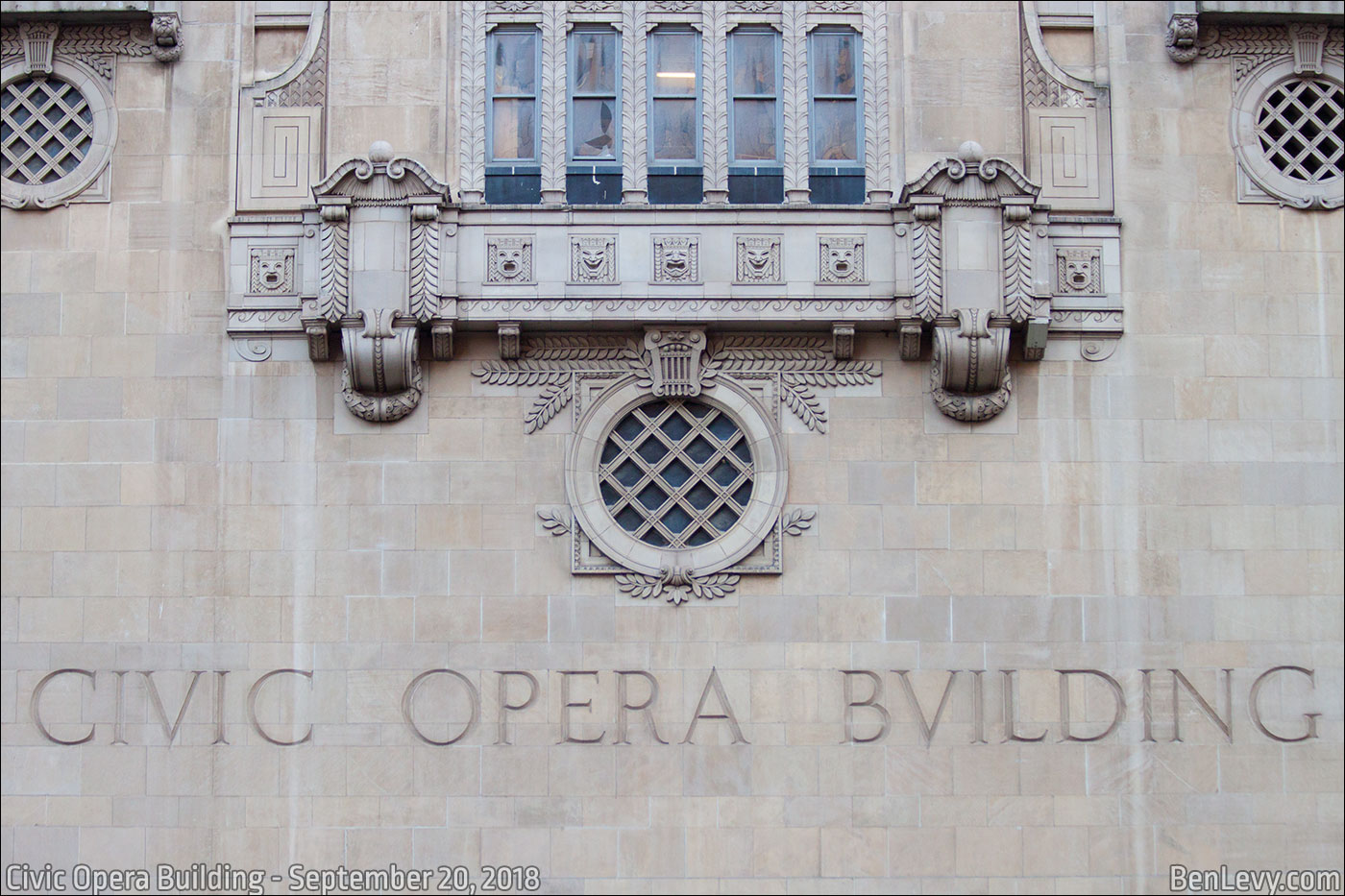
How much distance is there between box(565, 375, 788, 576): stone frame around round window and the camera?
20453 millimetres

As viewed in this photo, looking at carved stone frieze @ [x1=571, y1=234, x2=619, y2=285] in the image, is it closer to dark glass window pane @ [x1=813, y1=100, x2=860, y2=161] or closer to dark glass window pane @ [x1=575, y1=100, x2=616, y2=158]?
dark glass window pane @ [x1=575, y1=100, x2=616, y2=158]

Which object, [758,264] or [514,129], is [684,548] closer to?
[758,264]

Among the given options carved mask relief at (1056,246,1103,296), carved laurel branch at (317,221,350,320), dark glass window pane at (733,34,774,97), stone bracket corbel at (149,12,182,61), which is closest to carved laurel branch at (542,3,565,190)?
dark glass window pane at (733,34,774,97)

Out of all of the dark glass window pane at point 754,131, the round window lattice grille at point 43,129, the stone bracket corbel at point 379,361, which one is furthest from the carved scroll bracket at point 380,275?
the dark glass window pane at point 754,131

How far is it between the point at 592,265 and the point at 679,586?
369 cm

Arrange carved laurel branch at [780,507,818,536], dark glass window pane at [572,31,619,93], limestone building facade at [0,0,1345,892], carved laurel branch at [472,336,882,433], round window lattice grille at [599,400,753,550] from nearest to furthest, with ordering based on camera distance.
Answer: limestone building facade at [0,0,1345,892], carved laurel branch at [780,507,818,536], round window lattice grille at [599,400,753,550], carved laurel branch at [472,336,882,433], dark glass window pane at [572,31,619,93]

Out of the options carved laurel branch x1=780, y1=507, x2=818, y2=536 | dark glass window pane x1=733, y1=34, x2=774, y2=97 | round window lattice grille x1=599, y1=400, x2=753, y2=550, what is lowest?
carved laurel branch x1=780, y1=507, x2=818, y2=536

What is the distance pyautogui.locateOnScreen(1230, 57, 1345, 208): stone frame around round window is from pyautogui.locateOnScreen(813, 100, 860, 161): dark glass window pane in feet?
14.3

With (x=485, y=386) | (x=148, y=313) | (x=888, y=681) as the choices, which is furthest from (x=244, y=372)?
(x=888, y=681)

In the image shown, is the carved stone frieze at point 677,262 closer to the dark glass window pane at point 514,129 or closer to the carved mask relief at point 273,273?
the dark glass window pane at point 514,129

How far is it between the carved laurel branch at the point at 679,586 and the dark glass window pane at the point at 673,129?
4906mm

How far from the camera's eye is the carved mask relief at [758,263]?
68.3 feet

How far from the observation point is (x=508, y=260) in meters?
20.8

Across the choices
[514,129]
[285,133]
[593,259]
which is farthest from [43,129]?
[593,259]
